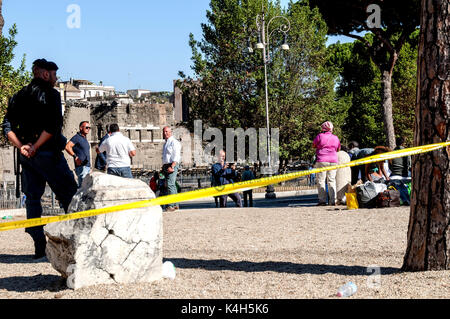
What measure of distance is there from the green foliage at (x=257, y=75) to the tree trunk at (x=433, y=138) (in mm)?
23630

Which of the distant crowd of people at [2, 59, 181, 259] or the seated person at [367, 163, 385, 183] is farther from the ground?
the distant crowd of people at [2, 59, 181, 259]

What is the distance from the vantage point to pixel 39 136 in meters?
5.34

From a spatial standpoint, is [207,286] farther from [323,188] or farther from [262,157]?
[262,157]

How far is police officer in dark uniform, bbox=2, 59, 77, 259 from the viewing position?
5285 millimetres

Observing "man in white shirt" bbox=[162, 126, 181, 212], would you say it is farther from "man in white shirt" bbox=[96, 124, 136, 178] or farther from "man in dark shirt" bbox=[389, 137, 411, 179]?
"man in dark shirt" bbox=[389, 137, 411, 179]

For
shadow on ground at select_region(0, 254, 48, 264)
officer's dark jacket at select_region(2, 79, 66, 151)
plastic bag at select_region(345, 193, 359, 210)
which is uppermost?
officer's dark jacket at select_region(2, 79, 66, 151)

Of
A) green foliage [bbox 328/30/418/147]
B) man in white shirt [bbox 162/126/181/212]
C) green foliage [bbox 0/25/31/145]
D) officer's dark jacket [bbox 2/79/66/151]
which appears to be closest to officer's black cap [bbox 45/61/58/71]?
officer's dark jacket [bbox 2/79/66/151]

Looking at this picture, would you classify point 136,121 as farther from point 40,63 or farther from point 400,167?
point 40,63

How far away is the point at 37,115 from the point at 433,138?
3.52m

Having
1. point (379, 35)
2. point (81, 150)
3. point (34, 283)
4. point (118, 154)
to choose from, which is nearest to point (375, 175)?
point (118, 154)

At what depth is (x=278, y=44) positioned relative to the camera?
2886 cm

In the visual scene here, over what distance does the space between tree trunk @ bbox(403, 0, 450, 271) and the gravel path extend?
215 millimetres

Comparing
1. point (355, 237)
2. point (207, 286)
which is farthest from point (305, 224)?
point (207, 286)

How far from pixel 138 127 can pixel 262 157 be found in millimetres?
31053
